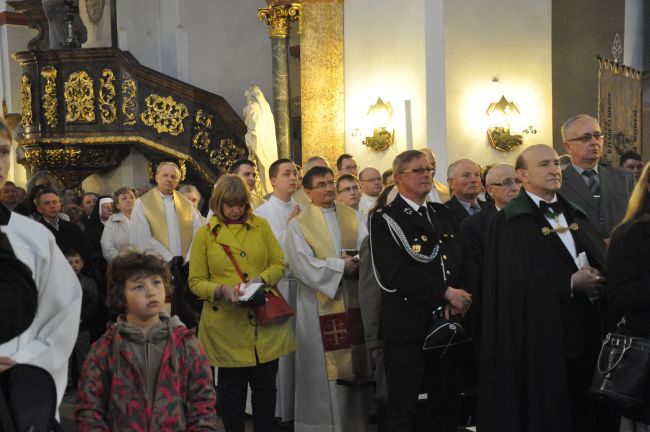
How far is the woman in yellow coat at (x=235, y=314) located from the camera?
5578 millimetres

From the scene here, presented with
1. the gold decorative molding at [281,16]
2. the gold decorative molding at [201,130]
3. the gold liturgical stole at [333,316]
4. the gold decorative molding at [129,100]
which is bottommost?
the gold liturgical stole at [333,316]

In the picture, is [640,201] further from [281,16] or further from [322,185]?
[281,16]

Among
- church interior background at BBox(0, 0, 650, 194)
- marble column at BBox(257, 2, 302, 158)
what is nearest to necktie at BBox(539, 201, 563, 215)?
church interior background at BBox(0, 0, 650, 194)

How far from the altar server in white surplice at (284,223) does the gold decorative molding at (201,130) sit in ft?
27.2

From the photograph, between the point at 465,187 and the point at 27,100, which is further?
the point at 27,100

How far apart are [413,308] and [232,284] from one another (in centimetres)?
112

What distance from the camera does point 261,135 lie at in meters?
14.1

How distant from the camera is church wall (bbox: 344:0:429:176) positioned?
38.8 feet

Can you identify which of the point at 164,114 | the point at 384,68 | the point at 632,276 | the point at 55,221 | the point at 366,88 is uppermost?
the point at 384,68

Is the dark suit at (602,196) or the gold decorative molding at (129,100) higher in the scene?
the gold decorative molding at (129,100)

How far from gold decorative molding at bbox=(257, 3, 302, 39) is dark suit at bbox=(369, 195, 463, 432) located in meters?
8.02

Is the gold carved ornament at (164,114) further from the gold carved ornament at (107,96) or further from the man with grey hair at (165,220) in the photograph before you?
the man with grey hair at (165,220)

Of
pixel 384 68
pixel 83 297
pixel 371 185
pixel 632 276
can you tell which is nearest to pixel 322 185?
pixel 83 297

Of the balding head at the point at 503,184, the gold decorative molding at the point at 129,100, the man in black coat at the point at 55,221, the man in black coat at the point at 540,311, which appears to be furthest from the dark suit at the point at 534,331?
the gold decorative molding at the point at 129,100
